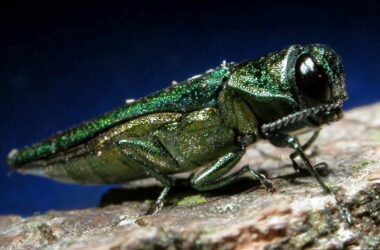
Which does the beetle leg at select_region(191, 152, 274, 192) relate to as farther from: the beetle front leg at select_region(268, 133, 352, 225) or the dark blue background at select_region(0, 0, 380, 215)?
the dark blue background at select_region(0, 0, 380, 215)

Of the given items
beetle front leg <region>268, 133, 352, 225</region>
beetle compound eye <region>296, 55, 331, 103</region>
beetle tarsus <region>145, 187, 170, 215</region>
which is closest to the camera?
beetle front leg <region>268, 133, 352, 225</region>

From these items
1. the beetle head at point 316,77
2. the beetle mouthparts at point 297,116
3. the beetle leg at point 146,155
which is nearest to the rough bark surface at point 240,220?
the beetle leg at point 146,155

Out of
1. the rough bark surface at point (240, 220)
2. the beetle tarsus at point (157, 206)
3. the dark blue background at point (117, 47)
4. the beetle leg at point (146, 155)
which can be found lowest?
the rough bark surface at point (240, 220)

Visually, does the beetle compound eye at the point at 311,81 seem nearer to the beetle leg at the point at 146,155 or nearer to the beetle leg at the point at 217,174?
the beetle leg at the point at 217,174

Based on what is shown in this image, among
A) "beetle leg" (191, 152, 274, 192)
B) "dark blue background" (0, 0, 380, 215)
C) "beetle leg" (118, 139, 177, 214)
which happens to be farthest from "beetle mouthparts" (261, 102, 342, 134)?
"dark blue background" (0, 0, 380, 215)

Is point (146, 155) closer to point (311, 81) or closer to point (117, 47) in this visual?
point (311, 81)

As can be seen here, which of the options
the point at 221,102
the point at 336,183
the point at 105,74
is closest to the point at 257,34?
the point at 105,74

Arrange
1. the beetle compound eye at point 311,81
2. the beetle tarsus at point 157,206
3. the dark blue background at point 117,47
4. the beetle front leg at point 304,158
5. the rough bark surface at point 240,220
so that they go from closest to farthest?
the rough bark surface at point 240,220
the beetle front leg at point 304,158
the beetle compound eye at point 311,81
the beetle tarsus at point 157,206
the dark blue background at point 117,47
